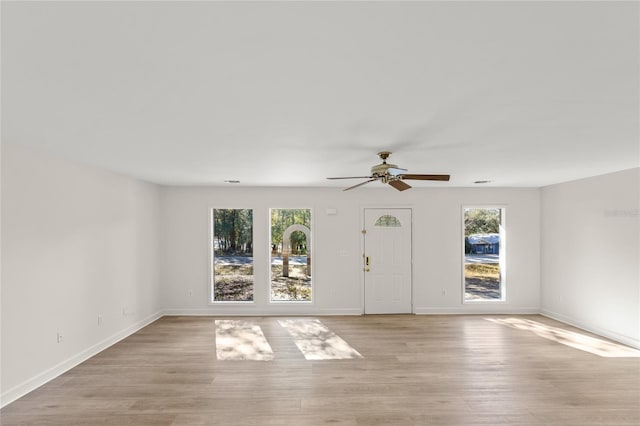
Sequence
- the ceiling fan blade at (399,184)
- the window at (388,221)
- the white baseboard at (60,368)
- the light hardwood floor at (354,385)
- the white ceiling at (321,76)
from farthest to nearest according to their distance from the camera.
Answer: the window at (388,221) → the ceiling fan blade at (399,184) → the white baseboard at (60,368) → the light hardwood floor at (354,385) → the white ceiling at (321,76)

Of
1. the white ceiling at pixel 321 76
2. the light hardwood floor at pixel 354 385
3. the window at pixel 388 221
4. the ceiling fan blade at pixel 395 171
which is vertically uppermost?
the white ceiling at pixel 321 76

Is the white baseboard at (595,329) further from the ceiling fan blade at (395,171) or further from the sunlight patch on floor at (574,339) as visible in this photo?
the ceiling fan blade at (395,171)

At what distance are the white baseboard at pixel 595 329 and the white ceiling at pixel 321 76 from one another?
280 cm

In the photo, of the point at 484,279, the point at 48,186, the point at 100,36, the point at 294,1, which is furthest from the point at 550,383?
the point at 48,186

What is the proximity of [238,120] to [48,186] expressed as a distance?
2534 millimetres

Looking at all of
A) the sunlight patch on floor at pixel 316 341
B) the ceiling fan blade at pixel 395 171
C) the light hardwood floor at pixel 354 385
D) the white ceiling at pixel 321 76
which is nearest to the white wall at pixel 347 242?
the sunlight patch on floor at pixel 316 341

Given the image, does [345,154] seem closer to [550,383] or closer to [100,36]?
[100,36]

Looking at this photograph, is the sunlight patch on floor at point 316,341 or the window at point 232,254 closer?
the sunlight patch on floor at point 316,341

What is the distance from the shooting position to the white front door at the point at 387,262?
5773mm

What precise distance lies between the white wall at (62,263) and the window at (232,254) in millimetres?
1258

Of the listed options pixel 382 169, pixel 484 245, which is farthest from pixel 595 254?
pixel 382 169

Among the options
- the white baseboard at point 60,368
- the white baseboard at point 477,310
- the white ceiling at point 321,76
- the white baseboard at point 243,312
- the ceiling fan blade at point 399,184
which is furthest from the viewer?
the white baseboard at point 477,310

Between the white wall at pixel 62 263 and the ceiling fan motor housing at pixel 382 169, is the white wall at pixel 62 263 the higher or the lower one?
the lower one

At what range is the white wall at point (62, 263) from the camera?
282 cm
